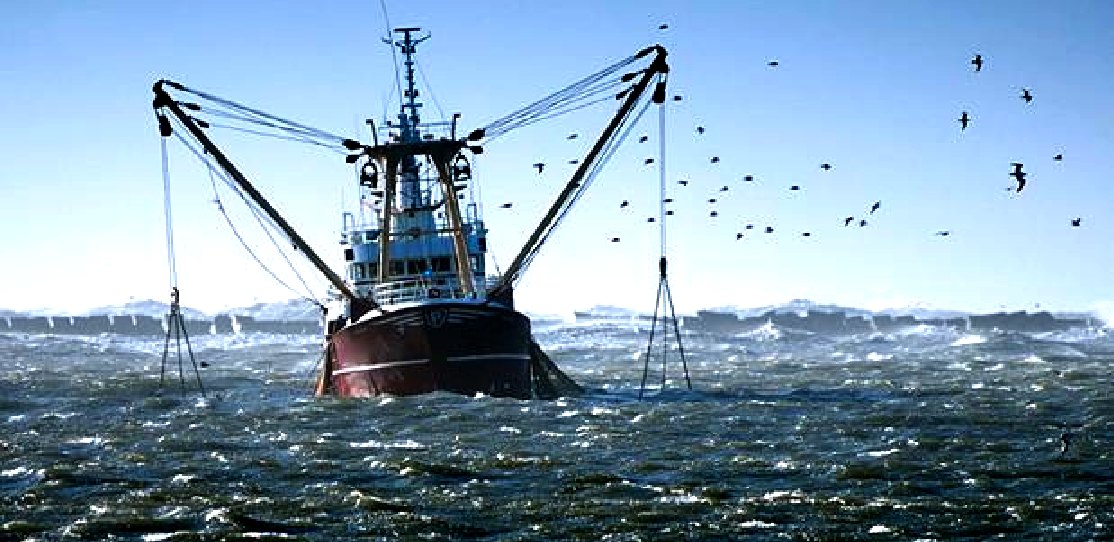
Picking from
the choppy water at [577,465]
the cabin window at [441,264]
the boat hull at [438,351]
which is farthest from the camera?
the cabin window at [441,264]

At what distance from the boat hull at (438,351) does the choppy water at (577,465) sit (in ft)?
4.39

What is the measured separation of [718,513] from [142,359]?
289 feet

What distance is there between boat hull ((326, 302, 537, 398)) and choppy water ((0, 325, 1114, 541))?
1.34 m

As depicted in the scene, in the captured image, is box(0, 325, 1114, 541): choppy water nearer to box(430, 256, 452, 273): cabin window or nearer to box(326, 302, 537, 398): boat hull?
box(326, 302, 537, 398): boat hull

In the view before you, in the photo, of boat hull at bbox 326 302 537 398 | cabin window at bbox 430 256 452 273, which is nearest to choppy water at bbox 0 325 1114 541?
boat hull at bbox 326 302 537 398

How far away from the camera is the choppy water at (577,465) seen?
65.3 feet

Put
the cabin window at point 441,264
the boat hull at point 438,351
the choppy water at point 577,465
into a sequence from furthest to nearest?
the cabin window at point 441,264, the boat hull at point 438,351, the choppy water at point 577,465

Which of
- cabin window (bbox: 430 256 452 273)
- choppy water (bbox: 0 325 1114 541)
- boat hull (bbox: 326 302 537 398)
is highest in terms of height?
cabin window (bbox: 430 256 452 273)

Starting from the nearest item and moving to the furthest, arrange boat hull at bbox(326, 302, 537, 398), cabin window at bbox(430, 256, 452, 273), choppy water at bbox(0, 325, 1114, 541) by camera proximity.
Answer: choppy water at bbox(0, 325, 1114, 541) → boat hull at bbox(326, 302, 537, 398) → cabin window at bbox(430, 256, 452, 273)

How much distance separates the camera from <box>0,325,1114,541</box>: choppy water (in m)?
19.9

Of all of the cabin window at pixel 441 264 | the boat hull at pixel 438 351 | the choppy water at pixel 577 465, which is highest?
the cabin window at pixel 441 264

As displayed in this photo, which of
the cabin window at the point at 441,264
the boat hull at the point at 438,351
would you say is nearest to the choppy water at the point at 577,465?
the boat hull at the point at 438,351

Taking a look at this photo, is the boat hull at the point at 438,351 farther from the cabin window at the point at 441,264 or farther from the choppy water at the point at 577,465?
the cabin window at the point at 441,264

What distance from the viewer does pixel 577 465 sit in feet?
86.2
